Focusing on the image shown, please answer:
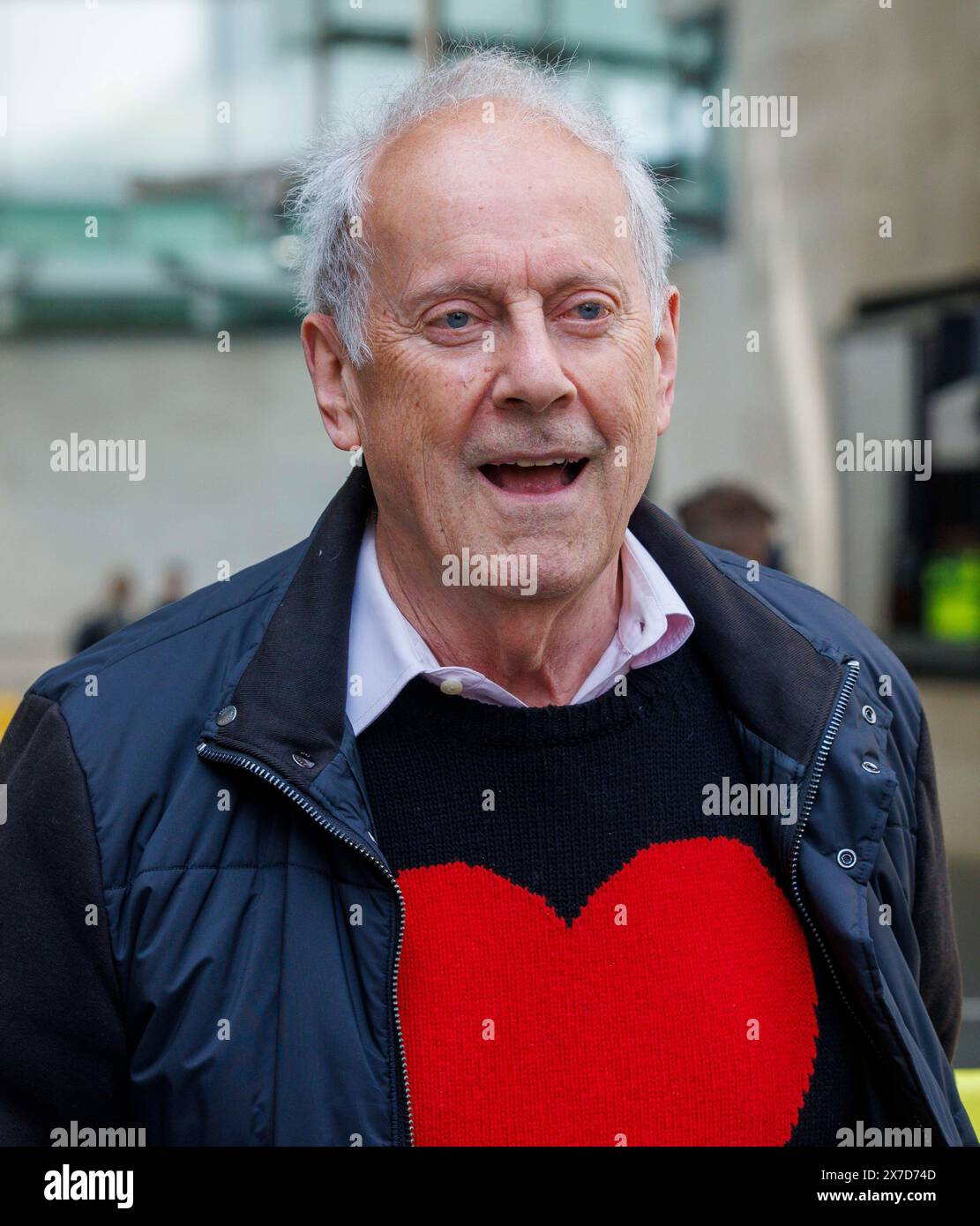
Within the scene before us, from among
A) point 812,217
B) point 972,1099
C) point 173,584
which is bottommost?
point 972,1099

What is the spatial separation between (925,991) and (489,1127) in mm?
762

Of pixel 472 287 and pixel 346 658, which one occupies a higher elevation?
pixel 472 287

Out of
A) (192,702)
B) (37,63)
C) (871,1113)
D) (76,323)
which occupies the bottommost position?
(871,1113)

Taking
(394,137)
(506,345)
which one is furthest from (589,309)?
(394,137)

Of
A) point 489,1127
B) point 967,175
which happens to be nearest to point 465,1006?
point 489,1127

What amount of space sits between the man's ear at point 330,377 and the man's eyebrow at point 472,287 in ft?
0.70

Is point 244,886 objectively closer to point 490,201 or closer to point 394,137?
point 490,201

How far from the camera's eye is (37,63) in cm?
1380

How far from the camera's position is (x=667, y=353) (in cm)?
207

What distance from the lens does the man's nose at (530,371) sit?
68.9 inches

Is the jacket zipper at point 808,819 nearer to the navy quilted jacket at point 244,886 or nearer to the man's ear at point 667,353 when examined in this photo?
the navy quilted jacket at point 244,886

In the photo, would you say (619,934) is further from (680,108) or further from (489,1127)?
(680,108)

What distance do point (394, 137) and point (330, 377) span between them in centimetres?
35

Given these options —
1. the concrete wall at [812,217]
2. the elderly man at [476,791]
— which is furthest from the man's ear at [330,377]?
the concrete wall at [812,217]
